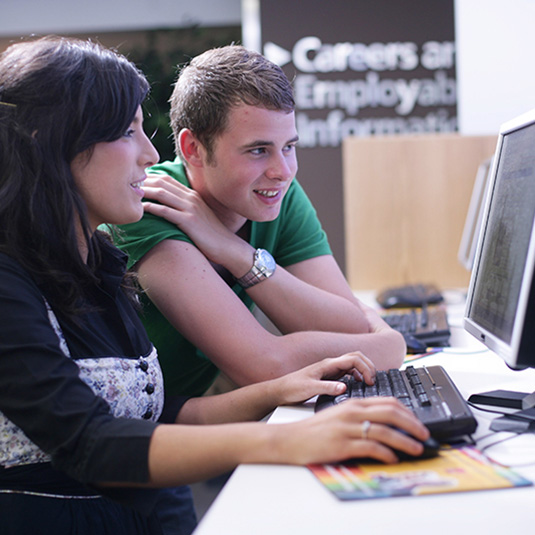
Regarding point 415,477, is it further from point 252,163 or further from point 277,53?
point 277,53

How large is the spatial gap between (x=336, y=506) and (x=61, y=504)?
1.42 feet

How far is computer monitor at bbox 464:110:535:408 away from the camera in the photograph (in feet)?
2.85

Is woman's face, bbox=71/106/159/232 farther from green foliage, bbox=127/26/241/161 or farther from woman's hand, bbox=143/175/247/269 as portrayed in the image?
green foliage, bbox=127/26/241/161

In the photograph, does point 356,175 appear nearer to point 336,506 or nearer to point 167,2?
point 336,506

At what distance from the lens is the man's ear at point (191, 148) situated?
1441 millimetres

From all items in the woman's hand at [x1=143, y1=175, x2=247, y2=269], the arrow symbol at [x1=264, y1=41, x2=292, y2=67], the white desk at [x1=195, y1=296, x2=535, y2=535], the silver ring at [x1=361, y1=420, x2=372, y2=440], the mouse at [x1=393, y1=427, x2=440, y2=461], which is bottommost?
the white desk at [x1=195, y1=296, x2=535, y2=535]

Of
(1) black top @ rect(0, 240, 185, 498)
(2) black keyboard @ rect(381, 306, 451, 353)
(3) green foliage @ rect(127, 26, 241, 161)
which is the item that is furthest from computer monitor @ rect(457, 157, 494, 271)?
(3) green foliage @ rect(127, 26, 241, 161)

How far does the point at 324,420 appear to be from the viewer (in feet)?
2.46

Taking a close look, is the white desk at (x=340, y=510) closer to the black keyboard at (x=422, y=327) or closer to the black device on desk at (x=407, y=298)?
the black keyboard at (x=422, y=327)

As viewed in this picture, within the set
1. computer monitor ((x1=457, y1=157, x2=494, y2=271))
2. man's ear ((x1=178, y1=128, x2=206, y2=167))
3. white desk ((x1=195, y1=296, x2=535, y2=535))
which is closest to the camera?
white desk ((x1=195, y1=296, x2=535, y2=535))

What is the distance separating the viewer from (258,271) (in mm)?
1389

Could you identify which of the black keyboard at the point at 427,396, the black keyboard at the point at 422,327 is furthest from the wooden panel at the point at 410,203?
the black keyboard at the point at 427,396

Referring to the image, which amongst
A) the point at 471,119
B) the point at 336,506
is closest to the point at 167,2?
the point at 471,119

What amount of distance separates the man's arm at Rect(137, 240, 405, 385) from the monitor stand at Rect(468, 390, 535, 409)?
27 cm
